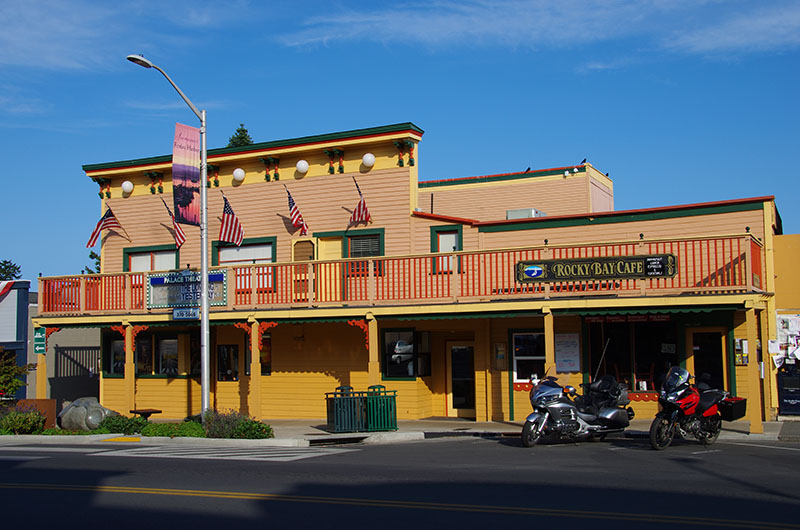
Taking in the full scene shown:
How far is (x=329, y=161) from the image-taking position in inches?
927

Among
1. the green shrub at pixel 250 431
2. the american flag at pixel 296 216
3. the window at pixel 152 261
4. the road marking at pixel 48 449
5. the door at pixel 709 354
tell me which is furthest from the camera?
the window at pixel 152 261

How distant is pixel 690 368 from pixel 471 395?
19.0ft

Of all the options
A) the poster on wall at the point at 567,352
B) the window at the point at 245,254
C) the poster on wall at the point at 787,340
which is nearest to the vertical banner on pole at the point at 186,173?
the window at the point at 245,254

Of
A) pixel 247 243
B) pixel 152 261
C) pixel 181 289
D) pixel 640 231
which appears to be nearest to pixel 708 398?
pixel 640 231

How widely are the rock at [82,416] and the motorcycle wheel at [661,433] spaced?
13.1 meters

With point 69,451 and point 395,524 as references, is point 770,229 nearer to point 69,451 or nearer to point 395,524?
point 395,524

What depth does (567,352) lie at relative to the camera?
66.7 feet

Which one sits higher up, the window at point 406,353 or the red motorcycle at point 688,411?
the window at point 406,353

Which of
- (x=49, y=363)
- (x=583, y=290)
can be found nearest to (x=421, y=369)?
(x=583, y=290)

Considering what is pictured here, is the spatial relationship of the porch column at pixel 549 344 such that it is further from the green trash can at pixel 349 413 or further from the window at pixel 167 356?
the window at pixel 167 356

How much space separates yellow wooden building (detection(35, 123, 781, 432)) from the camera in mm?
18266

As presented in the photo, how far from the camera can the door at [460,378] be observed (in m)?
22.2

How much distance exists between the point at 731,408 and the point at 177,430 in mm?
11730

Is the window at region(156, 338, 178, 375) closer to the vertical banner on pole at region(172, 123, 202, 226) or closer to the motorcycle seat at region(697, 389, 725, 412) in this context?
the vertical banner on pole at region(172, 123, 202, 226)
